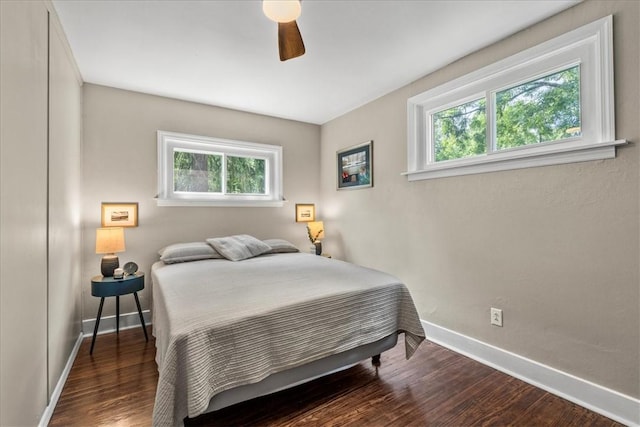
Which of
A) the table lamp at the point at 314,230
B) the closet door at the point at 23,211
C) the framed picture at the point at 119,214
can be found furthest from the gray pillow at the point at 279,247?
the closet door at the point at 23,211

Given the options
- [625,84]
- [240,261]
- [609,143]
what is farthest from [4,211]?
[625,84]

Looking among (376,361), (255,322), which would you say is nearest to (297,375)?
(255,322)

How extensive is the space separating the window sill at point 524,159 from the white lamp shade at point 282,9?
1.80 m

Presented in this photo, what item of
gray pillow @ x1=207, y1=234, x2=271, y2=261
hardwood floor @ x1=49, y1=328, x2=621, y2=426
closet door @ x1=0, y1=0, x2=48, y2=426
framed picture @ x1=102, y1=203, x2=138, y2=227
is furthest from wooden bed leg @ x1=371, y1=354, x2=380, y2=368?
framed picture @ x1=102, y1=203, x2=138, y2=227

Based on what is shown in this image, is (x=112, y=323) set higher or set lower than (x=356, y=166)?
lower

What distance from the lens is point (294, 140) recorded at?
4.12 m

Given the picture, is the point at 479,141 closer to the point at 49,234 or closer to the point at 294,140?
the point at 294,140

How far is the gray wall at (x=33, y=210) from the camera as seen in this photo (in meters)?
1.16

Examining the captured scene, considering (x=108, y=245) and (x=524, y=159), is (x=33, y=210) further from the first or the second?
(x=524, y=159)

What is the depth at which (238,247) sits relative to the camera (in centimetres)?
306

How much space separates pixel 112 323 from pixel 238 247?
1.44m

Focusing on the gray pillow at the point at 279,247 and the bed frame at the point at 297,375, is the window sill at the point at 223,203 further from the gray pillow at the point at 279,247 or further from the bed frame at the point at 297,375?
the bed frame at the point at 297,375

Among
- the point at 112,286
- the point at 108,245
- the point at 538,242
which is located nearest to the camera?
the point at 538,242

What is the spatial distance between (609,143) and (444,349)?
1.93 m
